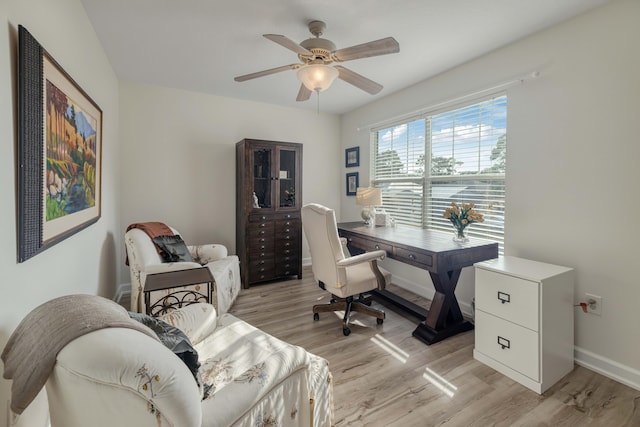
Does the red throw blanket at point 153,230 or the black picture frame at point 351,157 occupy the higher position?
the black picture frame at point 351,157

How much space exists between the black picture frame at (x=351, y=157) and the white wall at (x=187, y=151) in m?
0.81

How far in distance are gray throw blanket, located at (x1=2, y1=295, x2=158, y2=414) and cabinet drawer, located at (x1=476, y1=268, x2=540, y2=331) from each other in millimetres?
2083

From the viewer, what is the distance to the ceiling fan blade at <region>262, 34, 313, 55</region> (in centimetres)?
174

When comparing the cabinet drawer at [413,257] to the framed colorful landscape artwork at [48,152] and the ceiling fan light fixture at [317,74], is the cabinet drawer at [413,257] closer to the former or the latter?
the ceiling fan light fixture at [317,74]

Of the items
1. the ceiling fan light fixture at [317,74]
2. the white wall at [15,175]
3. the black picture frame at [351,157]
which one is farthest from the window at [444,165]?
the white wall at [15,175]

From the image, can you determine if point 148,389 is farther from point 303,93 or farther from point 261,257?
point 261,257

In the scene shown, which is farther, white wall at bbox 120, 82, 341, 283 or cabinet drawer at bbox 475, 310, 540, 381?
white wall at bbox 120, 82, 341, 283

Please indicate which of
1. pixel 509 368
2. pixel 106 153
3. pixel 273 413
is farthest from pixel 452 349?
pixel 106 153

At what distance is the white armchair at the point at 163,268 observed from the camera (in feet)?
Result: 7.93

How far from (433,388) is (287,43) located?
233cm

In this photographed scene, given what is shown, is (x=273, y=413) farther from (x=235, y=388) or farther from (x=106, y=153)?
(x=106, y=153)

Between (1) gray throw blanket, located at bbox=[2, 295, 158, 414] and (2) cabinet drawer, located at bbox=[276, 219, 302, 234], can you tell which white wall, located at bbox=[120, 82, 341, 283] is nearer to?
(2) cabinet drawer, located at bbox=[276, 219, 302, 234]

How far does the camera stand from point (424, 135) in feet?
10.9

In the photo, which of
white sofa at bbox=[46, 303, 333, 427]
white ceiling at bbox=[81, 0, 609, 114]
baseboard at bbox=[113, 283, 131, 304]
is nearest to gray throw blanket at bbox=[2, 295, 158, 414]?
white sofa at bbox=[46, 303, 333, 427]
